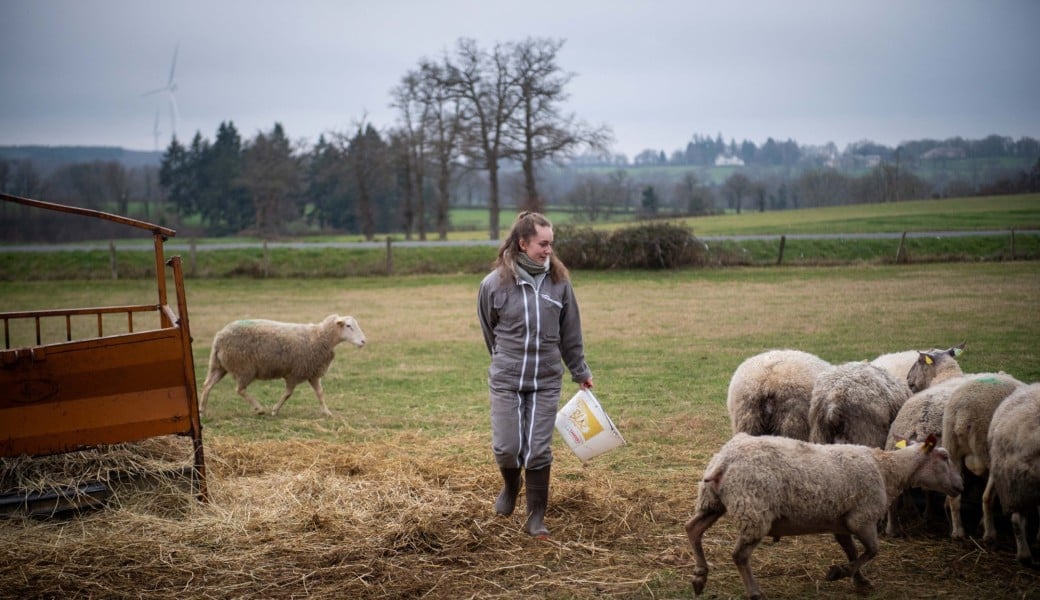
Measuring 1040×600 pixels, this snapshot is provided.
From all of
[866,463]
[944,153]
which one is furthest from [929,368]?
[944,153]

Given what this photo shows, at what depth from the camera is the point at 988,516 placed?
5.74 m

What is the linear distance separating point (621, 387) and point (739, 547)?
7251 millimetres

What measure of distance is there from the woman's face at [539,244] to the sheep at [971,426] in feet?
10.5

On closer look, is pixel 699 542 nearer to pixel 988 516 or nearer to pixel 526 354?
pixel 526 354

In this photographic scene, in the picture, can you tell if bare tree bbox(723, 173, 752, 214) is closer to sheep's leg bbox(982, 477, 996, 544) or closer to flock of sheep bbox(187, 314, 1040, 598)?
flock of sheep bbox(187, 314, 1040, 598)

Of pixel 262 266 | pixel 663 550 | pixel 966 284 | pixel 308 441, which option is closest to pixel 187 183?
pixel 262 266

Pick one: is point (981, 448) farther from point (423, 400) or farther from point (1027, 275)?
point (1027, 275)

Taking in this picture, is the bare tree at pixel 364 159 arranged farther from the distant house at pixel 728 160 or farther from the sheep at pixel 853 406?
the distant house at pixel 728 160

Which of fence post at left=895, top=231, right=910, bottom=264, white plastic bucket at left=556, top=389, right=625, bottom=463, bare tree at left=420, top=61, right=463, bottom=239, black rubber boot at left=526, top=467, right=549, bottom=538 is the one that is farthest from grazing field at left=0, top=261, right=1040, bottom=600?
bare tree at left=420, top=61, right=463, bottom=239

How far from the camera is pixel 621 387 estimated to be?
1213 cm

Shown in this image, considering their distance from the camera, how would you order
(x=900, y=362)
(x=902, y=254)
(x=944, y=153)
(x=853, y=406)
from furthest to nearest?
(x=944, y=153)
(x=902, y=254)
(x=900, y=362)
(x=853, y=406)

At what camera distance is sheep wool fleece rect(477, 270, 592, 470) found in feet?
19.7

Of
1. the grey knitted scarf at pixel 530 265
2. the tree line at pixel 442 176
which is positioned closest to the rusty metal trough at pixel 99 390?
the grey knitted scarf at pixel 530 265

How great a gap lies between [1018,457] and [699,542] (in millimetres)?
2137
